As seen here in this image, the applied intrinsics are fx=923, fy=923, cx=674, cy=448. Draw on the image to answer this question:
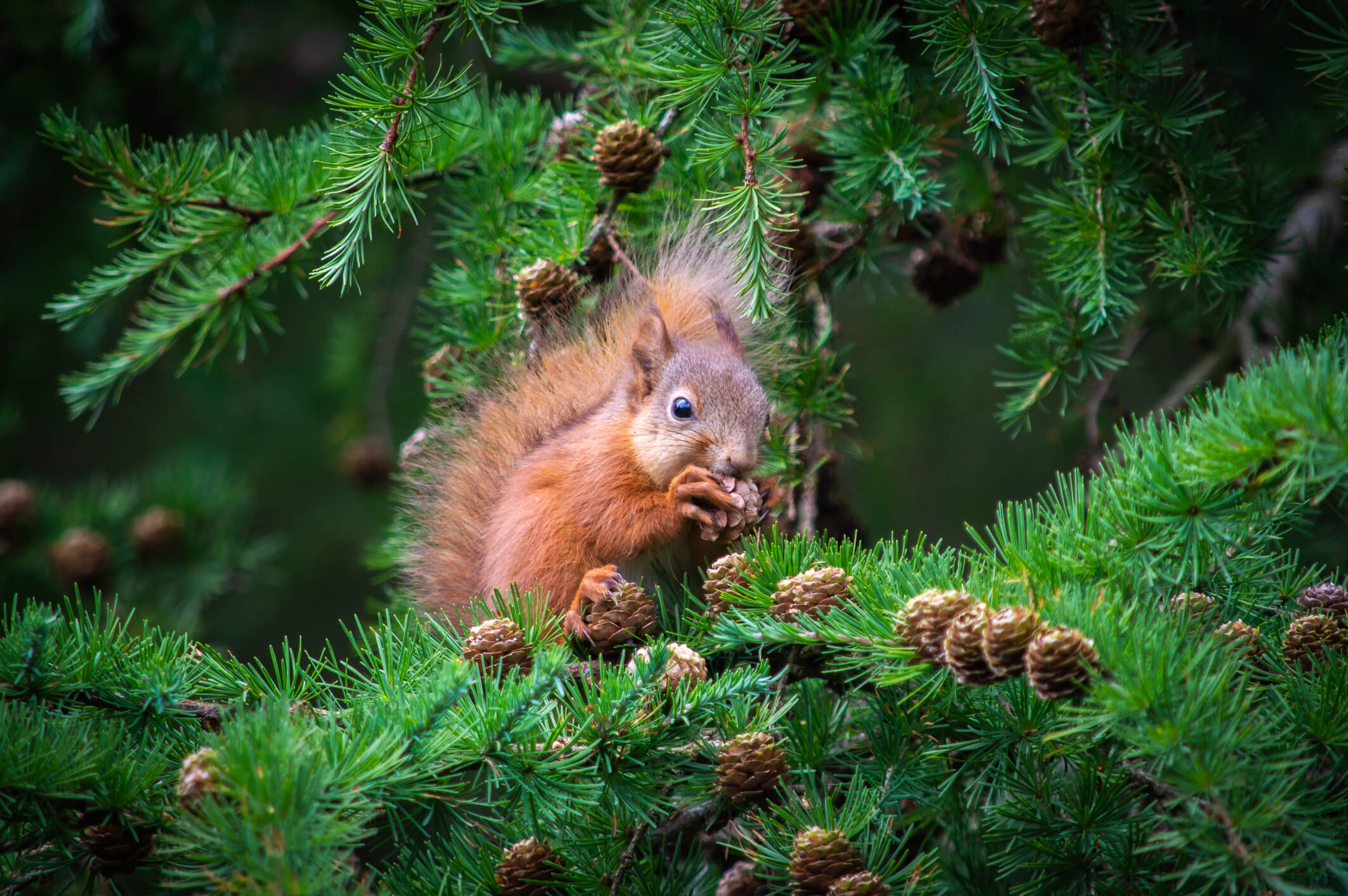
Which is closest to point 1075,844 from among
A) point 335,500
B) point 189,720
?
point 189,720

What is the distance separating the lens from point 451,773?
3.06ft

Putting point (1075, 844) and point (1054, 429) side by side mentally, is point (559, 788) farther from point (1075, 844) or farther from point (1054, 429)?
point (1054, 429)

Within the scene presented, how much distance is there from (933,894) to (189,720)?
2.77 feet

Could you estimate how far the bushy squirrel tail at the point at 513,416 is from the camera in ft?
5.22

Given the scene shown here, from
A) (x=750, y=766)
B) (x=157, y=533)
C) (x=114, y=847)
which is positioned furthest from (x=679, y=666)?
(x=157, y=533)

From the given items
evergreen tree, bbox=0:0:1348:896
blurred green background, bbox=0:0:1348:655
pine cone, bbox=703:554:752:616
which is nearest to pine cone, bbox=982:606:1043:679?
evergreen tree, bbox=0:0:1348:896

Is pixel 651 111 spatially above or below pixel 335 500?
above

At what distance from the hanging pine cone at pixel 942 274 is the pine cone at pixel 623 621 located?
0.87 meters

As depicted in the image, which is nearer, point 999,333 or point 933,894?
point 933,894

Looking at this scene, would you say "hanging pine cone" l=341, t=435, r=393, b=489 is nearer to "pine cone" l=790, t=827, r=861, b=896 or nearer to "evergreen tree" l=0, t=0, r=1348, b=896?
"evergreen tree" l=0, t=0, r=1348, b=896

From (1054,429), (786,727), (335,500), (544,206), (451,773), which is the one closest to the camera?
(451,773)

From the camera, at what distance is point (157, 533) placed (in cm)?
234

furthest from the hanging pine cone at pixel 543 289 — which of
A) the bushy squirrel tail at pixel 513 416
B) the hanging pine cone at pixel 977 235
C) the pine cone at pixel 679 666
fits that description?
the hanging pine cone at pixel 977 235

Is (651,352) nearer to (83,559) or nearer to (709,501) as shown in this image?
(709,501)
